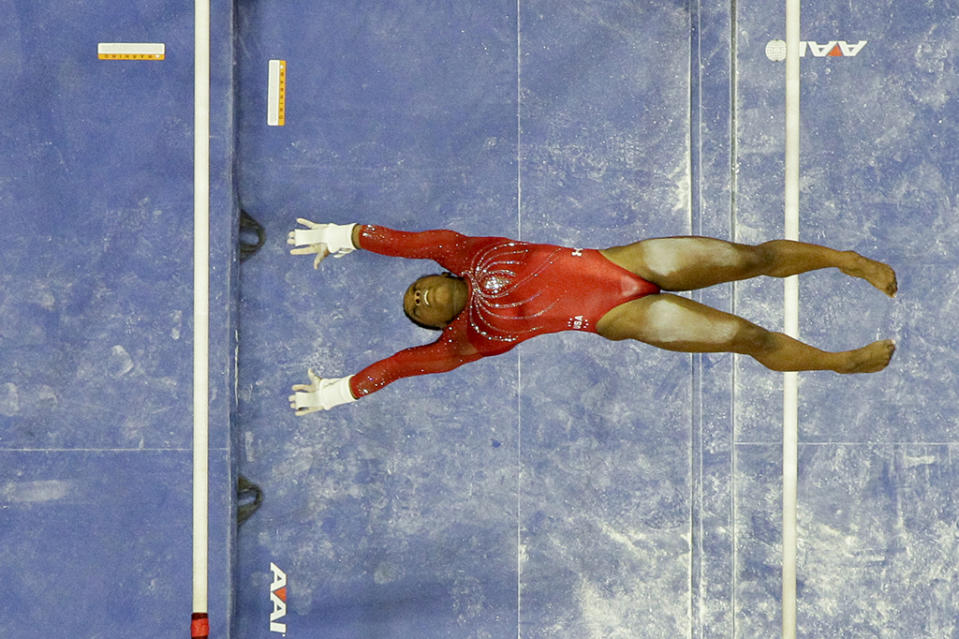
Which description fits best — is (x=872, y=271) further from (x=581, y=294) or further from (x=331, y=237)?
(x=331, y=237)

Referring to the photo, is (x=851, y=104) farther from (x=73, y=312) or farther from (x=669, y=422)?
(x=73, y=312)

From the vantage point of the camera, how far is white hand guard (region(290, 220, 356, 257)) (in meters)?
2.70

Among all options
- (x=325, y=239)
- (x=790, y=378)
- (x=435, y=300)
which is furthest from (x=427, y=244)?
(x=790, y=378)

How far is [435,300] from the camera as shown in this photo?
2.48 meters

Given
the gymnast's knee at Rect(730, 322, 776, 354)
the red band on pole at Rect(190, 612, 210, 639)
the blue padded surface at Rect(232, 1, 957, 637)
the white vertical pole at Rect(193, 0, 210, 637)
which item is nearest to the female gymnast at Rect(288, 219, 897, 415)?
the gymnast's knee at Rect(730, 322, 776, 354)

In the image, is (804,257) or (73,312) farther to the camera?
(73,312)

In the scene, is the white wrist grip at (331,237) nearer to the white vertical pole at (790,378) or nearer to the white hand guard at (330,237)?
the white hand guard at (330,237)

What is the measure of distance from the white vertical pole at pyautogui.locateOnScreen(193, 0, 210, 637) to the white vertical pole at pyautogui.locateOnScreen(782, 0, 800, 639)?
207 cm

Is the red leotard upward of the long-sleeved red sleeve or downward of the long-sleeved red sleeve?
downward

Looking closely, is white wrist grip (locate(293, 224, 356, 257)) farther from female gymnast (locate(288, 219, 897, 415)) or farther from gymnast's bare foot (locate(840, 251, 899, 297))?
gymnast's bare foot (locate(840, 251, 899, 297))

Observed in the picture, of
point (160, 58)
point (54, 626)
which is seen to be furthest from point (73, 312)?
point (54, 626)

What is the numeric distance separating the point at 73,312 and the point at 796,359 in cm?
315

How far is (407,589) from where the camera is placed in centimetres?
333

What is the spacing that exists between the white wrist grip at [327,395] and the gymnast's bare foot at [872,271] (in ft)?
6.24
